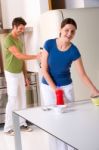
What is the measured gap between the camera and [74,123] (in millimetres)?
1913

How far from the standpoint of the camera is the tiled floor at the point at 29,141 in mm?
3402

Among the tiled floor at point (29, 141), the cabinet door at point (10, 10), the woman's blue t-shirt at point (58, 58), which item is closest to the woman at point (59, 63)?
the woman's blue t-shirt at point (58, 58)

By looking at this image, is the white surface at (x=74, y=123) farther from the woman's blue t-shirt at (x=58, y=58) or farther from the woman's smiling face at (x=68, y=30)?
the woman's smiling face at (x=68, y=30)

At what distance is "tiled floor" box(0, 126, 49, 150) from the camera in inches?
134

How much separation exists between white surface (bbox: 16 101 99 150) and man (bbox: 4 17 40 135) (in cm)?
137

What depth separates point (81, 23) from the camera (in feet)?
11.4

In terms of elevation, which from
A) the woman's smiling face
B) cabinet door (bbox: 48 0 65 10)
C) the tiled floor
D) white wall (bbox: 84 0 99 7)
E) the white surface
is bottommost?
the tiled floor

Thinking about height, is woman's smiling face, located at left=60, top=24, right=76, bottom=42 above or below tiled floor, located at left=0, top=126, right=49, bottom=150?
above

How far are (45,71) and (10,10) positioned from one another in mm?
2048

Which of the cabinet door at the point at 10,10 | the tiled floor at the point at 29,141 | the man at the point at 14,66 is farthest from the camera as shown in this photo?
the cabinet door at the point at 10,10

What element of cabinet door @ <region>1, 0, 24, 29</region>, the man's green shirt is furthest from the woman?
cabinet door @ <region>1, 0, 24, 29</region>

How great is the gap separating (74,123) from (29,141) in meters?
1.78

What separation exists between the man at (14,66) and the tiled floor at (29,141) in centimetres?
17

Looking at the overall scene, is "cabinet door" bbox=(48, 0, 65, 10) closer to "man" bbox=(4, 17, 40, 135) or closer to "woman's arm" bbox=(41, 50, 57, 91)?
"man" bbox=(4, 17, 40, 135)
